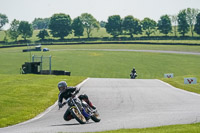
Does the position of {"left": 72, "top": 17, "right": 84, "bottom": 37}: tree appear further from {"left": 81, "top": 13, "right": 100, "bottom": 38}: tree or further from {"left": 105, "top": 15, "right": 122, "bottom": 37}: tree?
{"left": 105, "top": 15, "right": 122, "bottom": 37}: tree

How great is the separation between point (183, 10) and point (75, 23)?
154 feet

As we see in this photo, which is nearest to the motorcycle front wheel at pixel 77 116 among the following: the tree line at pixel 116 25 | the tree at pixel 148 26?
the tree line at pixel 116 25

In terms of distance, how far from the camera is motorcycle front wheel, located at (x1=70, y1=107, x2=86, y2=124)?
13.3 meters

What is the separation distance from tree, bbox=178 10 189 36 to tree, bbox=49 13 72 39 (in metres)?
46.8

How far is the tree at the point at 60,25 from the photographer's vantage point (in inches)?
6304

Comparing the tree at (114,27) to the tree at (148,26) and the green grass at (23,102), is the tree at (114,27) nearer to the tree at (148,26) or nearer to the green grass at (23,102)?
the tree at (148,26)

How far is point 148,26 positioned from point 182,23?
59.6 feet

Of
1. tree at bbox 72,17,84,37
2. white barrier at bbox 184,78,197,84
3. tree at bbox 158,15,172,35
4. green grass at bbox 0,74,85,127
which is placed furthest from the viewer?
tree at bbox 72,17,84,37

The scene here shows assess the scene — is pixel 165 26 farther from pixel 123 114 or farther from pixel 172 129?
pixel 172 129

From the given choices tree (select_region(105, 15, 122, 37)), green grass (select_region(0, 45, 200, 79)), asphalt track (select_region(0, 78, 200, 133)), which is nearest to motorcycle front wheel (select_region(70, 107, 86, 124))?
asphalt track (select_region(0, 78, 200, 133))

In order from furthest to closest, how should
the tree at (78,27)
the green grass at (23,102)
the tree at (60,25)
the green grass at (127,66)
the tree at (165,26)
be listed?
the tree at (78,27) → the tree at (165,26) → the tree at (60,25) → the green grass at (127,66) → the green grass at (23,102)

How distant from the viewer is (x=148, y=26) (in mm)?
167625

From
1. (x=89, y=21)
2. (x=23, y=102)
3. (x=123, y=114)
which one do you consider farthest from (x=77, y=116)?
(x=89, y=21)

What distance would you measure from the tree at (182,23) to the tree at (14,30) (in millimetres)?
67749
